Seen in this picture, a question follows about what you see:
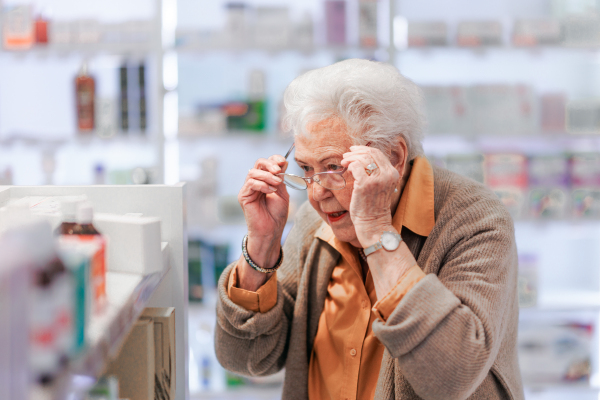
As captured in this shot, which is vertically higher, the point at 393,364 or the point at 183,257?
the point at 183,257

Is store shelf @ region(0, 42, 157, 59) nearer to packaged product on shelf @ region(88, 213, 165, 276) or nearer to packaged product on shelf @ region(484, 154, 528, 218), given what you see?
packaged product on shelf @ region(484, 154, 528, 218)

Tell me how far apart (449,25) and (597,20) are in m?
0.71

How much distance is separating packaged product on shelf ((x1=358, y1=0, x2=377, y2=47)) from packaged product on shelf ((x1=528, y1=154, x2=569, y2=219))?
1030mm

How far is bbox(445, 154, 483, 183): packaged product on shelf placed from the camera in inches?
105

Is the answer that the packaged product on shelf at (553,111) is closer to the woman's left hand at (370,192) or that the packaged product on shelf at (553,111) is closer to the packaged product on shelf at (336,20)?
the packaged product on shelf at (336,20)

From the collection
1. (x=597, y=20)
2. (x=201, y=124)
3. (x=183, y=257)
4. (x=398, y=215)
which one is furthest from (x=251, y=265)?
(x=597, y=20)

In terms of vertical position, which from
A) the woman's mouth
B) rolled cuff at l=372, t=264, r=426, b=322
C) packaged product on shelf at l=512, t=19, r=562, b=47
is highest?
packaged product on shelf at l=512, t=19, r=562, b=47

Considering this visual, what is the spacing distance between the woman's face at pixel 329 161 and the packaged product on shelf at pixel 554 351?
1879 mm

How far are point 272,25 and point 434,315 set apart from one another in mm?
1999

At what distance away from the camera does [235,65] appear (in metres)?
2.97

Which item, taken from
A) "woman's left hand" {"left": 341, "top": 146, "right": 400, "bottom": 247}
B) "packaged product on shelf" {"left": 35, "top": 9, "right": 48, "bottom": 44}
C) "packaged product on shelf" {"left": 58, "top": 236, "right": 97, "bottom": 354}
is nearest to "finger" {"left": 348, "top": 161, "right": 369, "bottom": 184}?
"woman's left hand" {"left": 341, "top": 146, "right": 400, "bottom": 247}

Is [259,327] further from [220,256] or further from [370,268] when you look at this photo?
[220,256]

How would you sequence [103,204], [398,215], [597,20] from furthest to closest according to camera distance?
[597,20], [398,215], [103,204]

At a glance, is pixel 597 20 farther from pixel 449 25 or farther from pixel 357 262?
pixel 357 262
